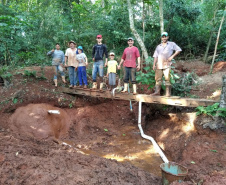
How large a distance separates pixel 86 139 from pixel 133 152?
1735mm

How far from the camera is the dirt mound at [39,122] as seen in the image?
5926 millimetres

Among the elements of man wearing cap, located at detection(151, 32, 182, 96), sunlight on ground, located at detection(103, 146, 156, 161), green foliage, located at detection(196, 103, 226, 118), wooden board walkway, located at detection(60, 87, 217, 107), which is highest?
man wearing cap, located at detection(151, 32, 182, 96)

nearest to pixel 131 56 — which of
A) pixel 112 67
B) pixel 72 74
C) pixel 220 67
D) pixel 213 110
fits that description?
pixel 112 67

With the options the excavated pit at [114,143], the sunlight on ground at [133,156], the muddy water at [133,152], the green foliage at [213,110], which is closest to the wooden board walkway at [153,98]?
the green foliage at [213,110]

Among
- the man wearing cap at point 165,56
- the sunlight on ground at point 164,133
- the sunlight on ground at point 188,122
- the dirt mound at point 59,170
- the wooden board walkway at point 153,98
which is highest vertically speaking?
the man wearing cap at point 165,56

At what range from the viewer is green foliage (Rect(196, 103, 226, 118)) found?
4.86 meters

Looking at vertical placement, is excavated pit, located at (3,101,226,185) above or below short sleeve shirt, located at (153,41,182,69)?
below

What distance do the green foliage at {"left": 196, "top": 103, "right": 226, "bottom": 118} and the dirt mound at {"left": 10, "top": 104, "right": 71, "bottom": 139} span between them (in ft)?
14.7

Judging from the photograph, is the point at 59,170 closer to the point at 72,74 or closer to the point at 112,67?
the point at 112,67

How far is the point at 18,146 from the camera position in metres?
4.44

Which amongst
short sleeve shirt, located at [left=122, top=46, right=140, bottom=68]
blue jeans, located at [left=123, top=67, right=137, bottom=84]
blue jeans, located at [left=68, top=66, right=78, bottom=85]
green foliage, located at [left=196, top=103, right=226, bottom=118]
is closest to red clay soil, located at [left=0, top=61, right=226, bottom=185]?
green foliage, located at [left=196, top=103, right=226, bottom=118]

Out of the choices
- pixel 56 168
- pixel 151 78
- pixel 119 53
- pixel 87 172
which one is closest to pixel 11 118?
pixel 56 168

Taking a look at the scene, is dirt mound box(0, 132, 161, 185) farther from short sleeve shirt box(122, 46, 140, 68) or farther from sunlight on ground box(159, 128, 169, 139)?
short sleeve shirt box(122, 46, 140, 68)

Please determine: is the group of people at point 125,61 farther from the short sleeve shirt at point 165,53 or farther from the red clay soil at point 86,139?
the red clay soil at point 86,139
